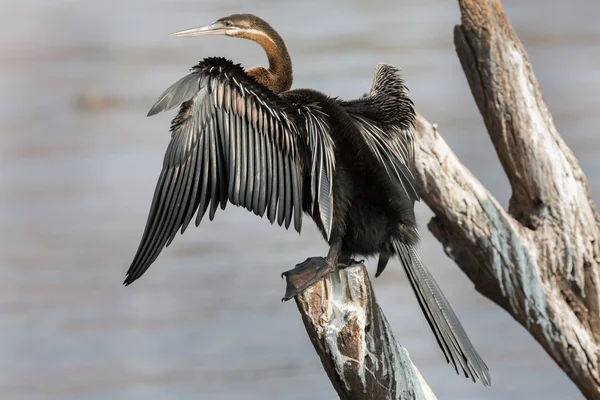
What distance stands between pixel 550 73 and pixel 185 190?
Answer: 7.32 m

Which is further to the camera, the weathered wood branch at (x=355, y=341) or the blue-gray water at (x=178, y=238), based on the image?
the blue-gray water at (x=178, y=238)

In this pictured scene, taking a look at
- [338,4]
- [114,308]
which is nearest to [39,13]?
[338,4]

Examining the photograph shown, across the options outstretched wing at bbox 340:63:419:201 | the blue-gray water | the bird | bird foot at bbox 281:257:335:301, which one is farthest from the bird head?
the blue-gray water

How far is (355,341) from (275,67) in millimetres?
1132

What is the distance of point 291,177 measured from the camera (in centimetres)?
303

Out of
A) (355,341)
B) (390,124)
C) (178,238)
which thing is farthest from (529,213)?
(178,238)

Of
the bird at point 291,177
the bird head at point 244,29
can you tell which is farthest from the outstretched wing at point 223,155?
the bird head at point 244,29

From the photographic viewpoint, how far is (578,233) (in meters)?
3.90

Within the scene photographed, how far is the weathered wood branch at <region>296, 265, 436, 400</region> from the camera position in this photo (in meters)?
2.84

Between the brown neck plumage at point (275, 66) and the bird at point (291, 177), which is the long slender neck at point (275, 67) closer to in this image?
the brown neck plumage at point (275, 66)

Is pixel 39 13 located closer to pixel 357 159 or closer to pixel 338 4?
pixel 338 4

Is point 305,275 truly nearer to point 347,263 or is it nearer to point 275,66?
point 347,263

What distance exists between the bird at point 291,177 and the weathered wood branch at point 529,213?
2.47 feet

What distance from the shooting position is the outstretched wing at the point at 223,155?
295 centimetres
